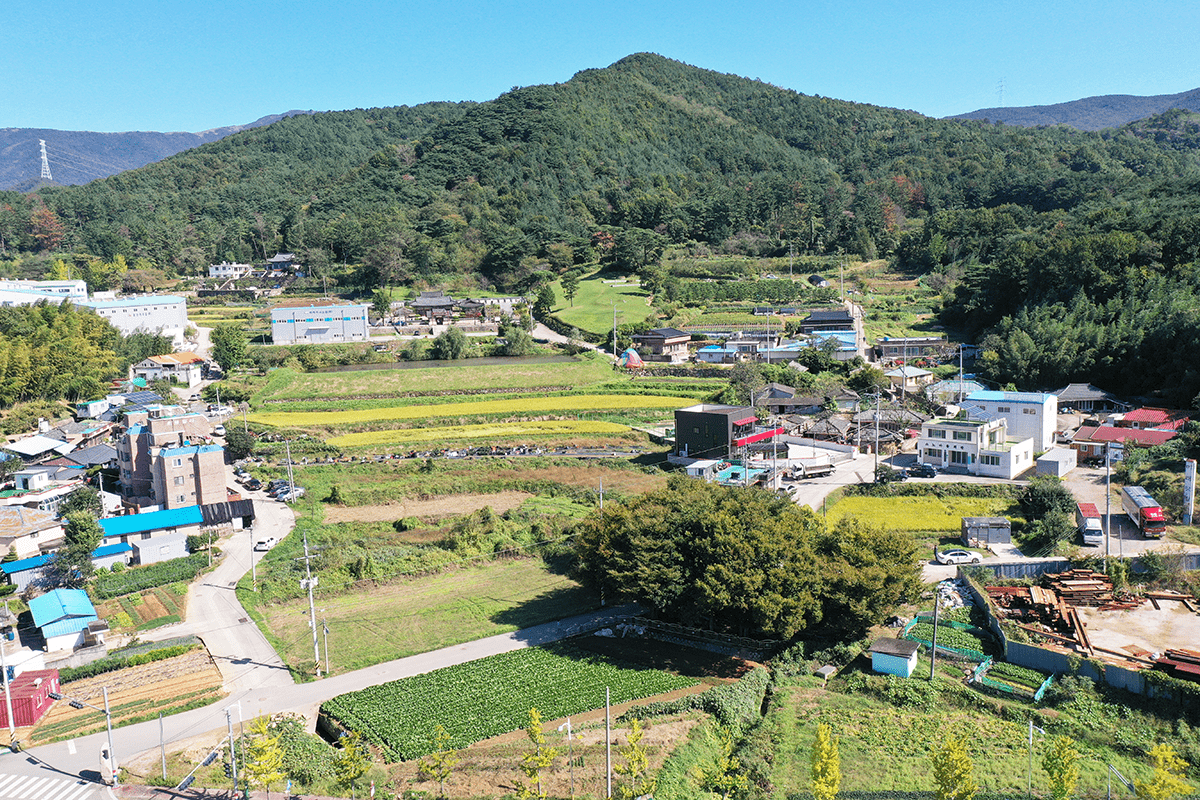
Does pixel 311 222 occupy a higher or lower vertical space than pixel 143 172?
lower

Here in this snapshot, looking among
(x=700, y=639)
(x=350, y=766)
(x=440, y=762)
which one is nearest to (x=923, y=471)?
(x=700, y=639)

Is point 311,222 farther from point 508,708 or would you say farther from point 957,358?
point 508,708

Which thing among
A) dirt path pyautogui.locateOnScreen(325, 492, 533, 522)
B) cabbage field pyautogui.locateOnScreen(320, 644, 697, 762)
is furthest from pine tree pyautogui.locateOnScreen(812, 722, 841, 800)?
dirt path pyautogui.locateOnScreen(325, 492, 533, 522)

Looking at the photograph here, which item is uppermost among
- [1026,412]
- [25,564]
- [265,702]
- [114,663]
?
[1026,412]

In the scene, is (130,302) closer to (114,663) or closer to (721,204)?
(114,663)

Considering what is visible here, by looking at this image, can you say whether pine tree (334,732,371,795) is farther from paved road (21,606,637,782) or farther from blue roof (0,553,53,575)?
blue roof (0,553,53,575)

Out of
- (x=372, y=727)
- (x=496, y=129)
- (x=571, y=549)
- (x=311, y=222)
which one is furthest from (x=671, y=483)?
(x=496, y=129)

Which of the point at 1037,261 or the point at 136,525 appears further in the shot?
the point at 1037,261
